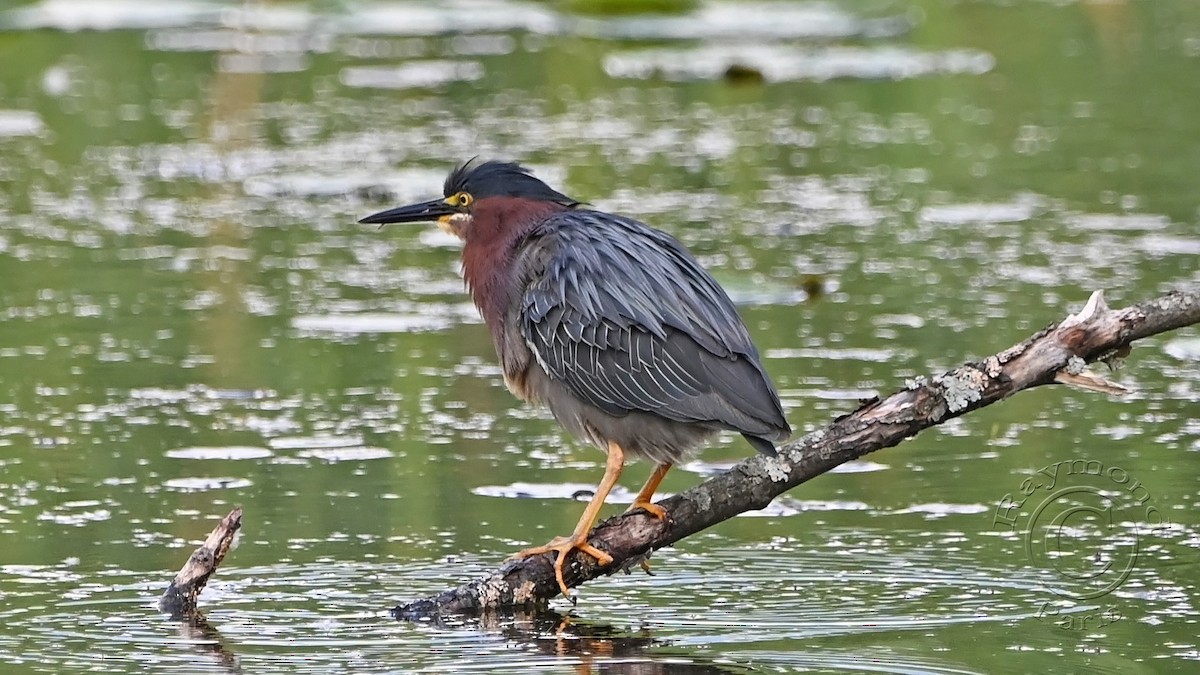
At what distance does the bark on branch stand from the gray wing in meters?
0.11

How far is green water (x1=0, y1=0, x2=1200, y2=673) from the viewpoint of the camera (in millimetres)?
4219

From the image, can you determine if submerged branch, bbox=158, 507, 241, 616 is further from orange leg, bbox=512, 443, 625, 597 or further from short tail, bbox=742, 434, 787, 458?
short tail, bbox=742, 434, 787, 458

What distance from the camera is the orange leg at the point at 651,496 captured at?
4371 mm

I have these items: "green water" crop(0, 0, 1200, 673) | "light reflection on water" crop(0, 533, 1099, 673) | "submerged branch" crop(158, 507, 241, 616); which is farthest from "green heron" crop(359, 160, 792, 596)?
"submerged branch" crop(158, 507, 241, 616)

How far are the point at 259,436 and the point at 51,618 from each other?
1568 mm

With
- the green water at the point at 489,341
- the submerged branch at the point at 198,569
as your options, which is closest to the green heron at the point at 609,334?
the green water at the point at 489,341

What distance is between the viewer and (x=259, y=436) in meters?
5.76

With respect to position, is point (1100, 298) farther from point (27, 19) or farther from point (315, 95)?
point (27, 19)

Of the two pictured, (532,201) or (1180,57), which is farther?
(1180,57)

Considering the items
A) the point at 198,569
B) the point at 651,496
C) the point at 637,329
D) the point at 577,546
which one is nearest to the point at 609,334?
the point at 637,329

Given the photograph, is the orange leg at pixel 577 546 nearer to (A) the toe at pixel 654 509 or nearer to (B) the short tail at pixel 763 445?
(A) the toe at pixel 654 509

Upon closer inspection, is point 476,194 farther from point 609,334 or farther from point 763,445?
point 763,445

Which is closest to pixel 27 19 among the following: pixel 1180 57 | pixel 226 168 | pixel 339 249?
pixel 226 168

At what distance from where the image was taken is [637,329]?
180 inches
